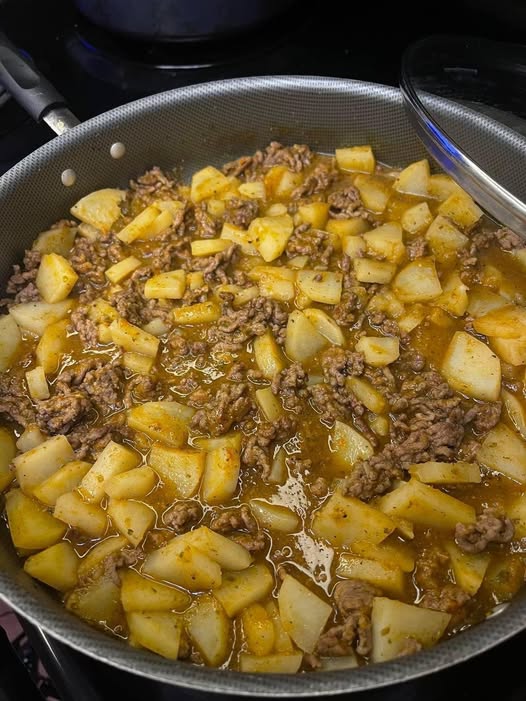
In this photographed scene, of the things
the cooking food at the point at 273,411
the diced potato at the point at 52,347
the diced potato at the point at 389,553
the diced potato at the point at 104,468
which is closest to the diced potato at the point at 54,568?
the cooking food at the point at 273,411

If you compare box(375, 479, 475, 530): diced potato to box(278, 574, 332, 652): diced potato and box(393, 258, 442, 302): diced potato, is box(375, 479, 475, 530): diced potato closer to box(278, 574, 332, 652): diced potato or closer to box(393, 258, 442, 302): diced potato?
box(278, 574, 332, 652): diced potato

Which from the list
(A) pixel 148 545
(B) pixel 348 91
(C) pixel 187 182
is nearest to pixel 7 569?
(A) pixel 148 545

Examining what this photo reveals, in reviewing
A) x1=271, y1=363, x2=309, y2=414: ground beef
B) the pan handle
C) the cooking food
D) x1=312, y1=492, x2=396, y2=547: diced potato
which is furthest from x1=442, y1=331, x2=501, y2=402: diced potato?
the pan handle

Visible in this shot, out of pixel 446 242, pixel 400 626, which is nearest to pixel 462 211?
pixel 446 242

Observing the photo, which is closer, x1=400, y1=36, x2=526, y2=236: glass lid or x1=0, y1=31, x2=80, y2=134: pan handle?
x1=400, y1=36, x2=526, y2=236: glass lid

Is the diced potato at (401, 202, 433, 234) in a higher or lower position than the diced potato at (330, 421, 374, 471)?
lower

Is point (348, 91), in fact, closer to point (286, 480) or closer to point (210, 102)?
point (210, 102)
